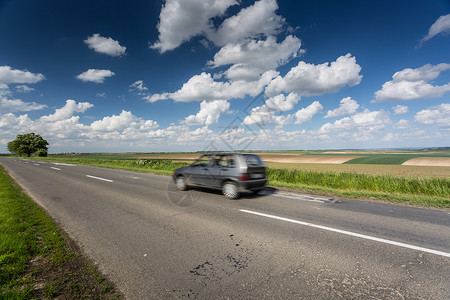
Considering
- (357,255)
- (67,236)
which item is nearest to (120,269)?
(67,236)

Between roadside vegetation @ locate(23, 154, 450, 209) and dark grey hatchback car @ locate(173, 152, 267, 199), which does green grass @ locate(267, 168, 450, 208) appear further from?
dark grey hatchback car @ locate(173, 152, 267, 199)

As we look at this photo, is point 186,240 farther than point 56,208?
No

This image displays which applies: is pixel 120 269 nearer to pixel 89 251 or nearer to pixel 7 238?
pixel 89 251

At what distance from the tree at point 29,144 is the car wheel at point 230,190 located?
113609 millimetres

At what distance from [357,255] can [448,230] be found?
3.02 metres

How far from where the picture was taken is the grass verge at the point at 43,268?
99.5 inches

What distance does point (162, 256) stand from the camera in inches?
136

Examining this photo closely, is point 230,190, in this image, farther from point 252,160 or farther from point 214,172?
point 252,160

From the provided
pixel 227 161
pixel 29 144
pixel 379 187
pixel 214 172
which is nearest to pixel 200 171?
pixel 214 172

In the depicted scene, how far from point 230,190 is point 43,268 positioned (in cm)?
563

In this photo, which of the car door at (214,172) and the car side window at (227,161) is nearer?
the car side window at (227,161)

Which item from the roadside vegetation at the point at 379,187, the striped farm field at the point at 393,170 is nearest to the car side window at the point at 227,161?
the roadside vegetation at the point at 379,187

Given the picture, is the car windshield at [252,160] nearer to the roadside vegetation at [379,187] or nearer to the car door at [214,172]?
the car door at [214,172]

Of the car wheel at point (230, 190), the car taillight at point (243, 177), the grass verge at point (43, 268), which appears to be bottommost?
the grass verge at point (43, 268)
